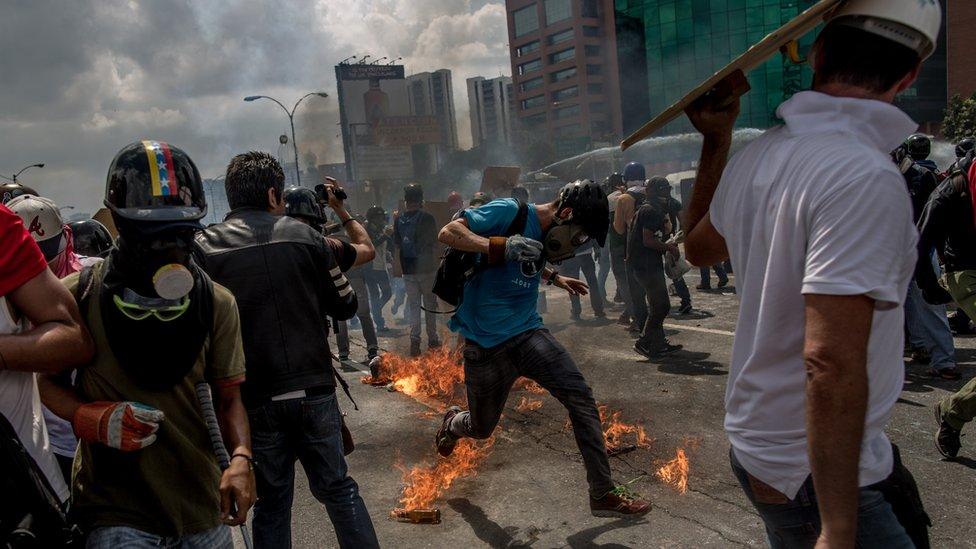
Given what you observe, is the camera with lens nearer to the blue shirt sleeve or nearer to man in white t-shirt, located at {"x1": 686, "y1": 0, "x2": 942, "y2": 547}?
the blue shirt sleeve

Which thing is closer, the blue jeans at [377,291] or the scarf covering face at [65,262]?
the scarf covering face at [65,262]

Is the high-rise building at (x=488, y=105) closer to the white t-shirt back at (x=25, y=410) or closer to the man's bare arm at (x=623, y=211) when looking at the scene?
the man's bare arm at (x=623, y=211)

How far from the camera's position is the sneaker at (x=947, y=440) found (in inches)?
169

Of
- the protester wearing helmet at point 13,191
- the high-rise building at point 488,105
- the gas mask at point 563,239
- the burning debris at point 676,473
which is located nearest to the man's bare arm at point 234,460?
the gas mask at point 563,239

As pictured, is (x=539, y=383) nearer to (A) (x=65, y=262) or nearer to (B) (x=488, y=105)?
(A) (x=65, y=262)

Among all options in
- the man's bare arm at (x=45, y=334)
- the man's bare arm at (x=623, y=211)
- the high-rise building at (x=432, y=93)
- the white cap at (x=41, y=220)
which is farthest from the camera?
the high-rise building at (x=432, y=93)

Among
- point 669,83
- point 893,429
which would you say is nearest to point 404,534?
point 893,429

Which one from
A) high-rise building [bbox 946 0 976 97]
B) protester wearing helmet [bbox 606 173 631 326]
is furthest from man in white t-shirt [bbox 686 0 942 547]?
high-rise building [bbox 946 0 976 97]

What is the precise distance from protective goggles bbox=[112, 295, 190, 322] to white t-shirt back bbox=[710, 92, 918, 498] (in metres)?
1.58

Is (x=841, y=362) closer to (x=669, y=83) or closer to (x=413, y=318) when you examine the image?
(x=413, y=318)

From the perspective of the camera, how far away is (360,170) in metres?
78.4

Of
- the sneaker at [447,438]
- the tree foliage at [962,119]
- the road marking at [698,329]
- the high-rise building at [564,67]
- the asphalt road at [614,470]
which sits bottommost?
the road marking at [698,329]

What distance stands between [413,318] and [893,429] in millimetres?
5724

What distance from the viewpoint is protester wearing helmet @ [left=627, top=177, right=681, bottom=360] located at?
7754mm
